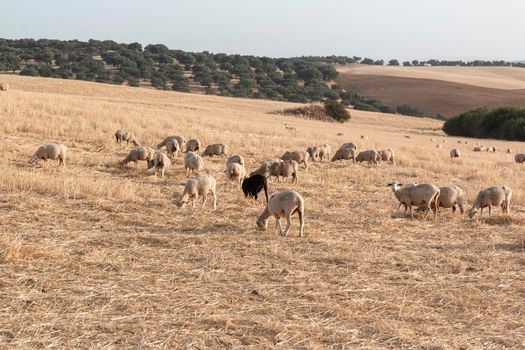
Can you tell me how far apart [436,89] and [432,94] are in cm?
337

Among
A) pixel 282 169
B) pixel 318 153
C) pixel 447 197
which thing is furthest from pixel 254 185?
pixel 318 153

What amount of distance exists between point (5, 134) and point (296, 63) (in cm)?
12000

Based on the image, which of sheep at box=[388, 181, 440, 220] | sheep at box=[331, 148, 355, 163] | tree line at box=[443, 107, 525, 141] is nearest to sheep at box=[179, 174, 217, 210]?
sheep at box=[388, 181, 440, 220]

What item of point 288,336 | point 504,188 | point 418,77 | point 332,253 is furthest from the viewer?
point 418,77

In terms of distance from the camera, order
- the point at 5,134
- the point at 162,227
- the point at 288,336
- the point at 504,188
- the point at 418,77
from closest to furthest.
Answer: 1. the point at 288,336
2. the point at 162,227
3. the point at 504,188
4. the point at 5,134
5. the point at 418,77

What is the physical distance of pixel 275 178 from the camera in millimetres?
21125

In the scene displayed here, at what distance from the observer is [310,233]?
42.7 feet

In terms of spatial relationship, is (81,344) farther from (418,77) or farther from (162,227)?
(418,77)

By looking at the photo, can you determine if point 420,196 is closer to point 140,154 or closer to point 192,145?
point 140,154

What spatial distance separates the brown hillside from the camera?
94250 millimetres

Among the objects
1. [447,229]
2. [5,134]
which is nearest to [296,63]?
[5,134]

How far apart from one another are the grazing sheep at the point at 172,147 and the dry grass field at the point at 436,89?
243ft

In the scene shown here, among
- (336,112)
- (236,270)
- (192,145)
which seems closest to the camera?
(236,270)

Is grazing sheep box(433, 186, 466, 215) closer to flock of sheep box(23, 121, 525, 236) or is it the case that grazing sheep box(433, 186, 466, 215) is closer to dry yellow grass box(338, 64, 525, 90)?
flock of sheep box(23, 121, 525, 236)
